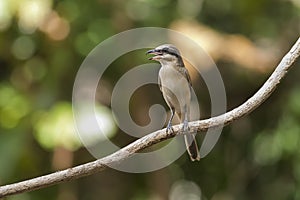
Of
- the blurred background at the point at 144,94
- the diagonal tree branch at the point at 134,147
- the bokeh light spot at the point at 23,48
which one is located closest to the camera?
the diagonal tree branch at the point at 134,147

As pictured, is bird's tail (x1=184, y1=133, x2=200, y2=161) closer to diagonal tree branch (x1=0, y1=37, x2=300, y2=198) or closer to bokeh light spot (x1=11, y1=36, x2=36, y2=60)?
diagonal tree branch (x1=0, y1=37, x2=300, y2=198)

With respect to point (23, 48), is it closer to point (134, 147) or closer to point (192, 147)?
point (192, 147)

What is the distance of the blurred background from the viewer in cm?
356

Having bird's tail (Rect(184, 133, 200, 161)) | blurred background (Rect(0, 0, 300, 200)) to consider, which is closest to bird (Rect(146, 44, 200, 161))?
bird's tail (Rect(184, 133, 200, 161))

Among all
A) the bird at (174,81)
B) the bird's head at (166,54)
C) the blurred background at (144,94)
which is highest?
the bird's head at (166,54)

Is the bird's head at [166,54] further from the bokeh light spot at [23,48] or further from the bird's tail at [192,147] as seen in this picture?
the bokeh light spot at [23,48]

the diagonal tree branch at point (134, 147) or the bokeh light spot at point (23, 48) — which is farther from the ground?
the diagonal tree branch at point (134, 147)

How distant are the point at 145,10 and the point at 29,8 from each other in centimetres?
62

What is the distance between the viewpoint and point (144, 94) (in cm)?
388

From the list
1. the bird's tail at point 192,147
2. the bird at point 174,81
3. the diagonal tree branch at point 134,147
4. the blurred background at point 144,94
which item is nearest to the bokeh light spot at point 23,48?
the blurred background at point 144,94

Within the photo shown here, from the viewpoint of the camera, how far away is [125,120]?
3.75m

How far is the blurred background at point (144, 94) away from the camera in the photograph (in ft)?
11.7

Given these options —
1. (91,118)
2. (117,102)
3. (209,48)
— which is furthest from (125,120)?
(209,48)

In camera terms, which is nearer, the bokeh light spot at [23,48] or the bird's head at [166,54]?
the bird's head at [166,54]
